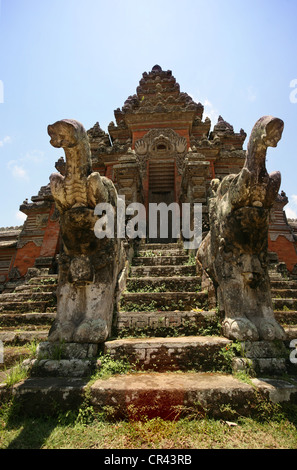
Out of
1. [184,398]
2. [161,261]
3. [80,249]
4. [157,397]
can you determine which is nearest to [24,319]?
[80,249]

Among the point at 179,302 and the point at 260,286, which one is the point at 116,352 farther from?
the point at 260,286

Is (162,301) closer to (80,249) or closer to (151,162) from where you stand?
(80,249)

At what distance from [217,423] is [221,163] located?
36.4 ft

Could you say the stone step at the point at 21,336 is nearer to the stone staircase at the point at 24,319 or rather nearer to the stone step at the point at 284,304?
the stone staircase at the point at 24,319

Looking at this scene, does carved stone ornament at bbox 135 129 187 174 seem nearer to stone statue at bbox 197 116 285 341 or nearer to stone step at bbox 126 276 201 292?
stone step at bbox 126 276 201 292

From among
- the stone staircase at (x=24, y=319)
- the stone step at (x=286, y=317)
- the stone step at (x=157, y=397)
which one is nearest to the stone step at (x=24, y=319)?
the stone staircase at (x=24, y=319)

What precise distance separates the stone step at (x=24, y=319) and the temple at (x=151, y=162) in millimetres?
4328

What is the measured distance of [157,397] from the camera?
2172mm

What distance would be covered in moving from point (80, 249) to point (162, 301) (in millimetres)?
1656

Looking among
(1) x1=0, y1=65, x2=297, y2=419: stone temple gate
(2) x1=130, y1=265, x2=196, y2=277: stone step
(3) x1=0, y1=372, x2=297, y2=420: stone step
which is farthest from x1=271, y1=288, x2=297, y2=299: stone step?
(3) x1=0, y1=372, x2=297, y2=420: stone step

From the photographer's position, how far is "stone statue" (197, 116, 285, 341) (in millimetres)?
2987

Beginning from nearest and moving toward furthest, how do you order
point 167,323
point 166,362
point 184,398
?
point 184,398 → point 166,362 → point 167,323

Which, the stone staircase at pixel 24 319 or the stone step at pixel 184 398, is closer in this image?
the stone step at pixel 184 398

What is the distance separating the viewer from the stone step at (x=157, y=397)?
214cm
